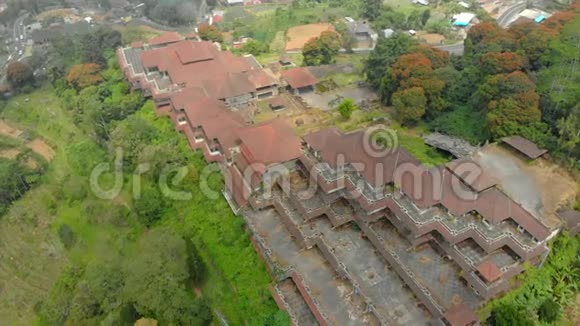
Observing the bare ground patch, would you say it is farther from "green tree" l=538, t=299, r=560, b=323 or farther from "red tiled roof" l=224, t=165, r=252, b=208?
"red tiled roof" l=224, t=165, r=252, b=208

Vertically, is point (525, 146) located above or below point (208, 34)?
above

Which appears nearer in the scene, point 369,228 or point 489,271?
point 489,271

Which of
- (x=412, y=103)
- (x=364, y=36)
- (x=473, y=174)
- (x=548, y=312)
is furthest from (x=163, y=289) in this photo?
(x=364, y=36)

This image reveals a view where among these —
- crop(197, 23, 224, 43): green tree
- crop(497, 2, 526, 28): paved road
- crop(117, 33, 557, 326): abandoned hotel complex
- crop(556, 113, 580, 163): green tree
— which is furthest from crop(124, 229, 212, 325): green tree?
crop(497, 2, 526, 28): paved road

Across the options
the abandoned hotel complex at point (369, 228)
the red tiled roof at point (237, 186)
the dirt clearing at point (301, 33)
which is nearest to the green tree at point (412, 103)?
the abandoned hotel complex at point (369, 228)

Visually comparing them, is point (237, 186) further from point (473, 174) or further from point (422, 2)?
point (422, 2)

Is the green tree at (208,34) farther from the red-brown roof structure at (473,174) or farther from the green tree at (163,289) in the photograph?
the red-brown roof structure at (473,174)
